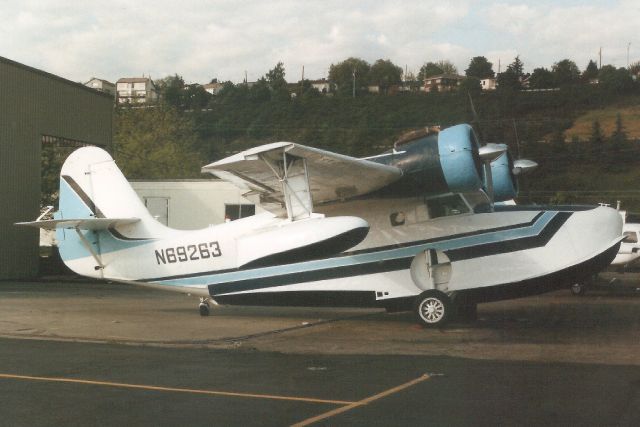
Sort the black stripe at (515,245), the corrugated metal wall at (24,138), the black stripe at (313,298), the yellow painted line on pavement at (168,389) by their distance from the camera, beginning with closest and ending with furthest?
the yellow painted line on pavement at (168,389) < the black stripe at (515,245) < the black stripe at (313,298) < the corrugated metal wall at (24,138)

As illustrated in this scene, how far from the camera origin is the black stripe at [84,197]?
16.2 m

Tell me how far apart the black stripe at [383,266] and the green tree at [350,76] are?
5038 cm

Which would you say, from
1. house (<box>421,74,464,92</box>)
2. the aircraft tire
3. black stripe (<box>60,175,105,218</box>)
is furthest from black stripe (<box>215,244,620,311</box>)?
house (<box>421,74,464,92</box>)

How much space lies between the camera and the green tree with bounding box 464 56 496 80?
2736 inches

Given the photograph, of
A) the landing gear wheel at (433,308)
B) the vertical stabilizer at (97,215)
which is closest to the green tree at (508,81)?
Answer: the vertical stabilizer at (97,215)

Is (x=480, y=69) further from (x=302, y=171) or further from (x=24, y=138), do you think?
(x=302, y=171)

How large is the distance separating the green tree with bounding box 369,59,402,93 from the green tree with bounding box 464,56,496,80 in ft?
21.8

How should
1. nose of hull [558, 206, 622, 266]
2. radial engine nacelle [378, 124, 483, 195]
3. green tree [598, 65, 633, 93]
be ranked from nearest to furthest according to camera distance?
radial engine nacelle [378, 124, 483, 195] → nose of hull [558, 206, 622, 266] → green tree [598, 65, 633, 93]

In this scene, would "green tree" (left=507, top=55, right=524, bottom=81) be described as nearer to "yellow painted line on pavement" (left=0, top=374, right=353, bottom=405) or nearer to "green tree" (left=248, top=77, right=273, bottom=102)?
"green tree" (left=248, top=77, right=273, bottom=102)

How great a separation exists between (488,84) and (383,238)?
55.2 metres

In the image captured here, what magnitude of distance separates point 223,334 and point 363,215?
334 centimetres

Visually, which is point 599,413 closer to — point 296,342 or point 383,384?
point 383,384

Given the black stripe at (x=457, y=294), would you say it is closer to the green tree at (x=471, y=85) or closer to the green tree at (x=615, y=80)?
the green tree at (x=471, y=85)

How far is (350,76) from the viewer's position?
222 feet
